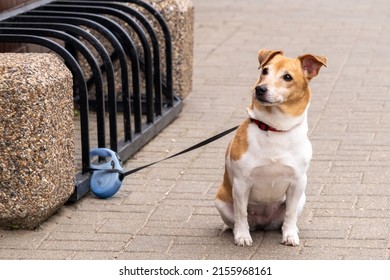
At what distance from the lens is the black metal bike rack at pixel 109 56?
7.09 m

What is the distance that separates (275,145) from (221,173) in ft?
5.95

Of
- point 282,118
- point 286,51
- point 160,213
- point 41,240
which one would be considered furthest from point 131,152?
point 286,51

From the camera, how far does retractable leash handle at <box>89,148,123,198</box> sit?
6.96 metres

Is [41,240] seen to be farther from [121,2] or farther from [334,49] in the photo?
→ [334,49]

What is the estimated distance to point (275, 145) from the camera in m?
5.84

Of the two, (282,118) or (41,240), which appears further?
(41,240)

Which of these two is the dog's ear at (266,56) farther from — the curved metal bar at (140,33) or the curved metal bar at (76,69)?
the curved metal bar at (140,33)

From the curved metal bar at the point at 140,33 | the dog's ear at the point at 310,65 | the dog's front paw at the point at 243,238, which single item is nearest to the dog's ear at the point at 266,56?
the dog's ear at the point at 310,65

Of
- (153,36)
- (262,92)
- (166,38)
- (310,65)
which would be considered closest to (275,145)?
(262,92)

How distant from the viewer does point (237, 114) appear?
938 centimetres

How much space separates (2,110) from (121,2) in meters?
3.47

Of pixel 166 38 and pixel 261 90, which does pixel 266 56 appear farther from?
pixel 166 38

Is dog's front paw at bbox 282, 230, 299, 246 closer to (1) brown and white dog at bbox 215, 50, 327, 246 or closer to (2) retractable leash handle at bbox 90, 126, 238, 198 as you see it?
(1) brown and white dog at bbox 215, 50, 327, 246

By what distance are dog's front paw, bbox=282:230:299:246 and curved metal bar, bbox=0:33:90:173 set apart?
1.71 m
